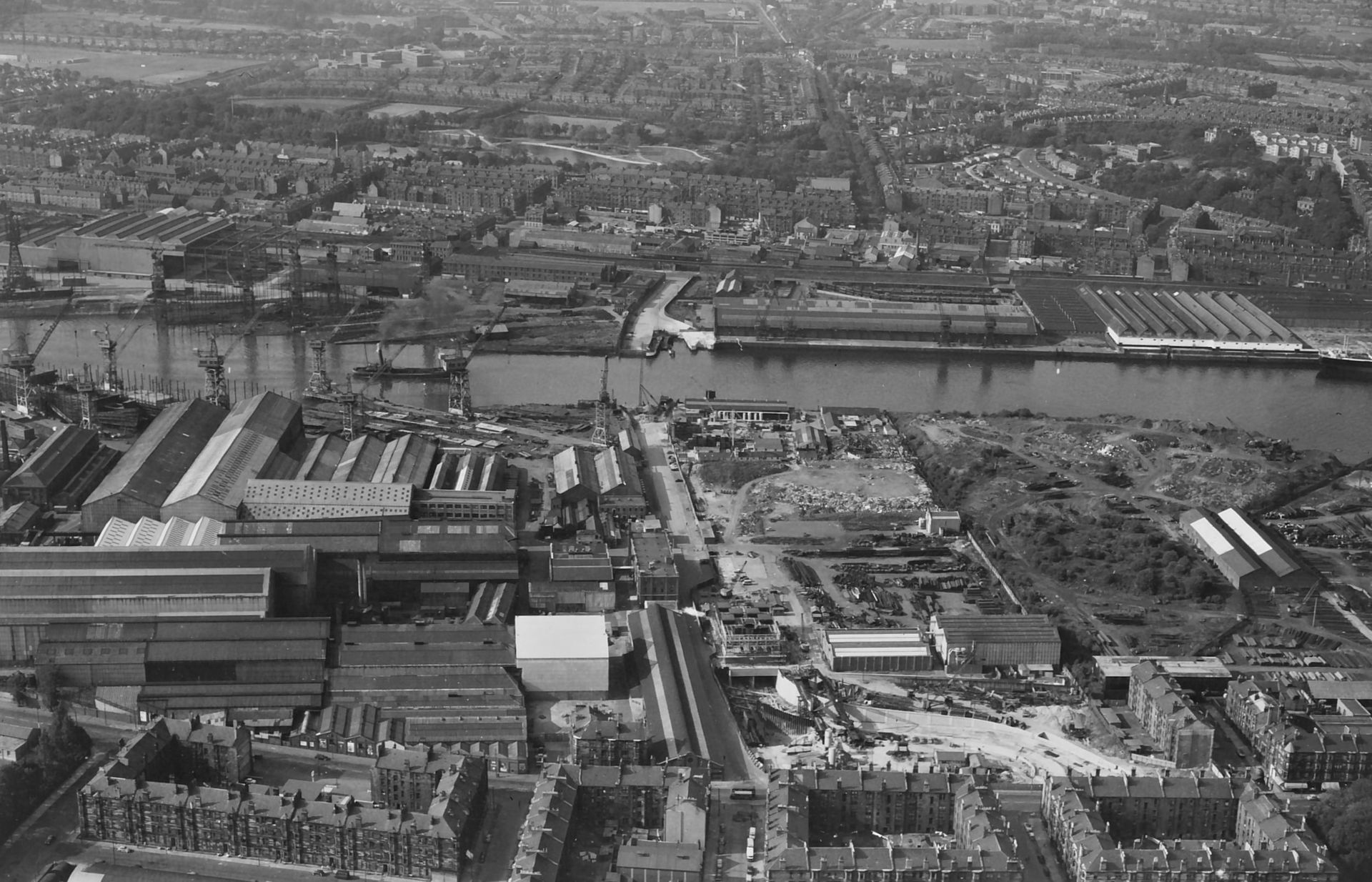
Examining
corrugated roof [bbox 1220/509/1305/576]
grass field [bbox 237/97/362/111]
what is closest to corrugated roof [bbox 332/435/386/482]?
corrugated roof [bbox 1220/509/1305/576]

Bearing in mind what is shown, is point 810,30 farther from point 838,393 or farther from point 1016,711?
point 1016,711

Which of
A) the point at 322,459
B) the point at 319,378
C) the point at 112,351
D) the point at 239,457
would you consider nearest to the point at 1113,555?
the point at 322,459

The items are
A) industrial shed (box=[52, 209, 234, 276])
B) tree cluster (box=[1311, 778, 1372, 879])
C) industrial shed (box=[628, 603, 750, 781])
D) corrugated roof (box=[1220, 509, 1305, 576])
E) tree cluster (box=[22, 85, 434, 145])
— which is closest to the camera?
tree cluster (box=[1311, 778, 1372, 879])

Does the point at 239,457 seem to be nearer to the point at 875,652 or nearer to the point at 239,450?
the point at 239,450

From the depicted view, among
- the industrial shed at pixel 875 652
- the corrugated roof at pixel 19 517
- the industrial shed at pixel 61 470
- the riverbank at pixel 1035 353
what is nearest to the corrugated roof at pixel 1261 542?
the industrial shed at pixel 875 652

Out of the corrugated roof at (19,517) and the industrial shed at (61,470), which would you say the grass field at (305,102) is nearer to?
the industrial shed at (61,470)

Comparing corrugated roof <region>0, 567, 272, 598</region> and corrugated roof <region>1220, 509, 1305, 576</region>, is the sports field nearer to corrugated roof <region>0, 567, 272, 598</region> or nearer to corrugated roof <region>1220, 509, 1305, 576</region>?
corrugated roof <region>0, 567, 272, 598</region>

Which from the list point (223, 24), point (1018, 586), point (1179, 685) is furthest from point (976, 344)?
point (223, 24)
